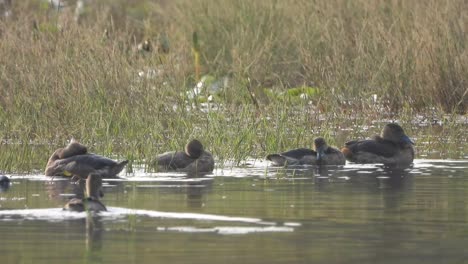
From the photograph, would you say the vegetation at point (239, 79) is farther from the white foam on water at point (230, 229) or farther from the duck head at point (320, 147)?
the white foam on water at point (230, 229)

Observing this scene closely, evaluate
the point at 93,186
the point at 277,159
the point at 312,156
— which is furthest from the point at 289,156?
the point at 93,186

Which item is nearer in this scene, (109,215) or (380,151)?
(109,215)

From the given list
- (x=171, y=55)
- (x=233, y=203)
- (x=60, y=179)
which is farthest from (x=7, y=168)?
(x=171, y=55)

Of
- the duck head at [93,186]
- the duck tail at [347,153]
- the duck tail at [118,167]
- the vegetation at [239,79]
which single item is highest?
the vegetation at [239,79]

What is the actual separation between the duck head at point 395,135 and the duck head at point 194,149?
2.58 meters

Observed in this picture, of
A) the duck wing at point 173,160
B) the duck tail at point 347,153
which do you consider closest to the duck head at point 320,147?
the duck tail at point 347,153

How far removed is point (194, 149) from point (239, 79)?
570cm

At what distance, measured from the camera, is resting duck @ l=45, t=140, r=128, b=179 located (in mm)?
14133

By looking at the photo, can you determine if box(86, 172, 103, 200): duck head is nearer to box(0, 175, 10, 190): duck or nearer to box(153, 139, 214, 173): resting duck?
box(0, 175, 10, 190): duck

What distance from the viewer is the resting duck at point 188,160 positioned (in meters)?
14.9

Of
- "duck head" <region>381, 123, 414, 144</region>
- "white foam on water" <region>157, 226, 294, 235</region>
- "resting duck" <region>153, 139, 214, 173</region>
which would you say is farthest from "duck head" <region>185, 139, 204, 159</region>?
"white foam on water" <region>157, 226, 294, 235</region>

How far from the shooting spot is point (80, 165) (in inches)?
561

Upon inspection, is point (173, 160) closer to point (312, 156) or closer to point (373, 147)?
point (312, 156)

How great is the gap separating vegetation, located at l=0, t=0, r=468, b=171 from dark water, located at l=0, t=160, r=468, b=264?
1664 mm
